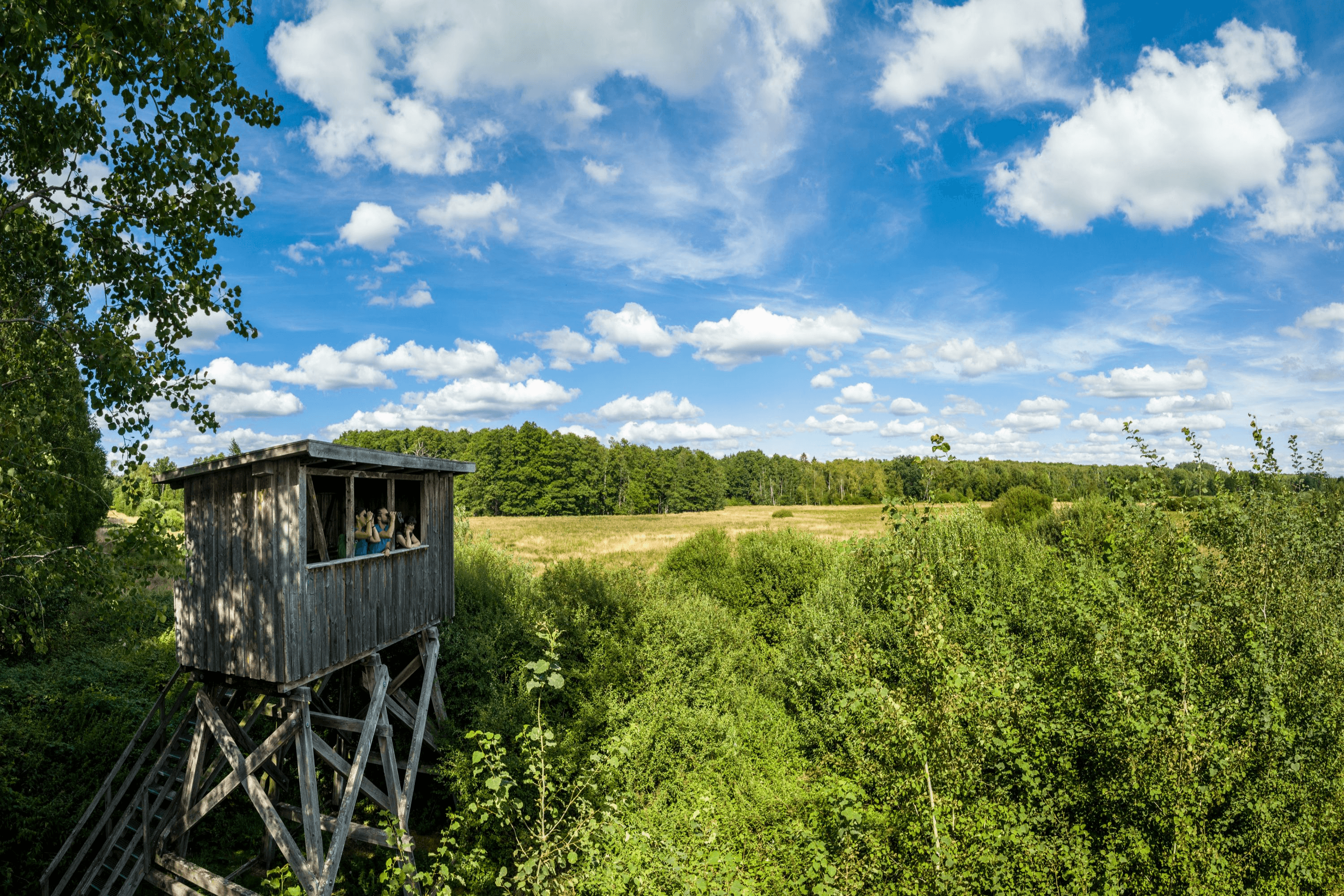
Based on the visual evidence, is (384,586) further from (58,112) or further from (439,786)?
(58,112)

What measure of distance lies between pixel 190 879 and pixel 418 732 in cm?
349

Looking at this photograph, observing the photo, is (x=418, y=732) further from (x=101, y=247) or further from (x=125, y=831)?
(x=101, y=247)

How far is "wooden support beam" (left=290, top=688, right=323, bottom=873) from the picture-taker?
838 cm

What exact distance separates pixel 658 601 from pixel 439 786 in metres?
6.33

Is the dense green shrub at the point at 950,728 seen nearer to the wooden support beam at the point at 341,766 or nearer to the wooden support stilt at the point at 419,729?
the wooden support stilt at the point at 419,729

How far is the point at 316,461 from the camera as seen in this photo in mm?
8750

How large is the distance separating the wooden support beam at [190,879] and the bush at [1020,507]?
2925 cm

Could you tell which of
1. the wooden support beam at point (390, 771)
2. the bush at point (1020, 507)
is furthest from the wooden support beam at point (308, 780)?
the bush at point (1020, 507)

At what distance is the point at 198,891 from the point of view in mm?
9602

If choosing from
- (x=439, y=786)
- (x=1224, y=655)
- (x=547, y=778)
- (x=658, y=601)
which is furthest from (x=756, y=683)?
(x=1224, y=655)

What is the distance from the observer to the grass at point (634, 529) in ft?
Answer: 124

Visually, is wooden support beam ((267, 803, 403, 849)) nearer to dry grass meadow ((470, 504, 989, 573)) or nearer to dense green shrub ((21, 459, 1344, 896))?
dense green shrub ((21, 459, 1344, 896))

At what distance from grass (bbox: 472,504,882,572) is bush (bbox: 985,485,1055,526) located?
6177 millimetres

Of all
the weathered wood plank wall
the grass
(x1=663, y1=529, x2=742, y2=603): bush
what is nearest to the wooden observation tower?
the weathered wood plank wall
